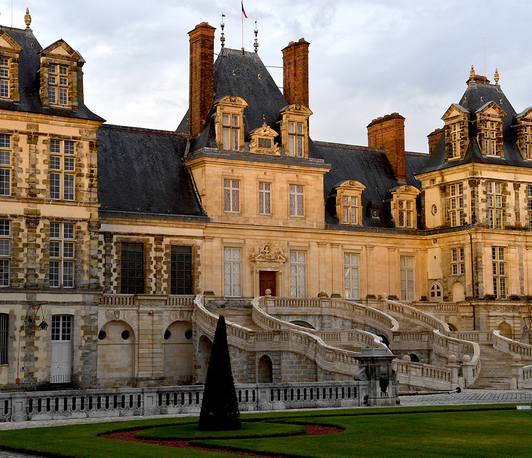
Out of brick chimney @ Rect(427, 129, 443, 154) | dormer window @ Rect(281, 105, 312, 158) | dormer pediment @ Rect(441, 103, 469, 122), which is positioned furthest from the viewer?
brick chimney @ Rect(427, 129, 443, 154)

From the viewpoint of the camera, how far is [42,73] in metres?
36.2

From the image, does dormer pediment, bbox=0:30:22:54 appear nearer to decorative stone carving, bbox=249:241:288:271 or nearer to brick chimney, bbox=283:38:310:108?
decorative stone carving, bbox=249:241:288:271

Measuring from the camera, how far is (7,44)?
35.7m

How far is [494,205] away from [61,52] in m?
22.3

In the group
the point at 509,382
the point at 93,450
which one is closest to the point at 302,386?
the point at 93,450

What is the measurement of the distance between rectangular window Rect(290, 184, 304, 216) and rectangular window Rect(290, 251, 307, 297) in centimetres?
193

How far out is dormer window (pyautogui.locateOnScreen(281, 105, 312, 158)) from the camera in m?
44.4

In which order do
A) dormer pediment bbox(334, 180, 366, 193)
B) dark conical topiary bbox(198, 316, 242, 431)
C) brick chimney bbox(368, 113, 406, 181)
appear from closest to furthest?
dark conical topiary bbox(198, 316, 242, 431) < dormer pediment bbox(334, 180, 366, 193) < brick chimney bbox(368, 113, 406, 181)

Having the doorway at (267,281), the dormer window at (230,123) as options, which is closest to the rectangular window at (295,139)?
the dormer window at (230,123)

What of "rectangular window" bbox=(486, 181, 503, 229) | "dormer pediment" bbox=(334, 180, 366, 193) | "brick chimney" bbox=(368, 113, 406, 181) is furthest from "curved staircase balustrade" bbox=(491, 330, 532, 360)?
"brick chimney" bbox=(368, 113, 406, 181)

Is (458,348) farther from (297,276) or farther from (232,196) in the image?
(232,196)

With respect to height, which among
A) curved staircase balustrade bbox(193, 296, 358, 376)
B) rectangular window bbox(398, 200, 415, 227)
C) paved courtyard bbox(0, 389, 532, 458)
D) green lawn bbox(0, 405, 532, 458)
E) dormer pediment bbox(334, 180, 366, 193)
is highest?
dormer pediment bbox(334, 180, 366, 193)

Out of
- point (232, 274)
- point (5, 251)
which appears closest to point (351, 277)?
point (232, 274)

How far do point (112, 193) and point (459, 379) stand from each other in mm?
16727
